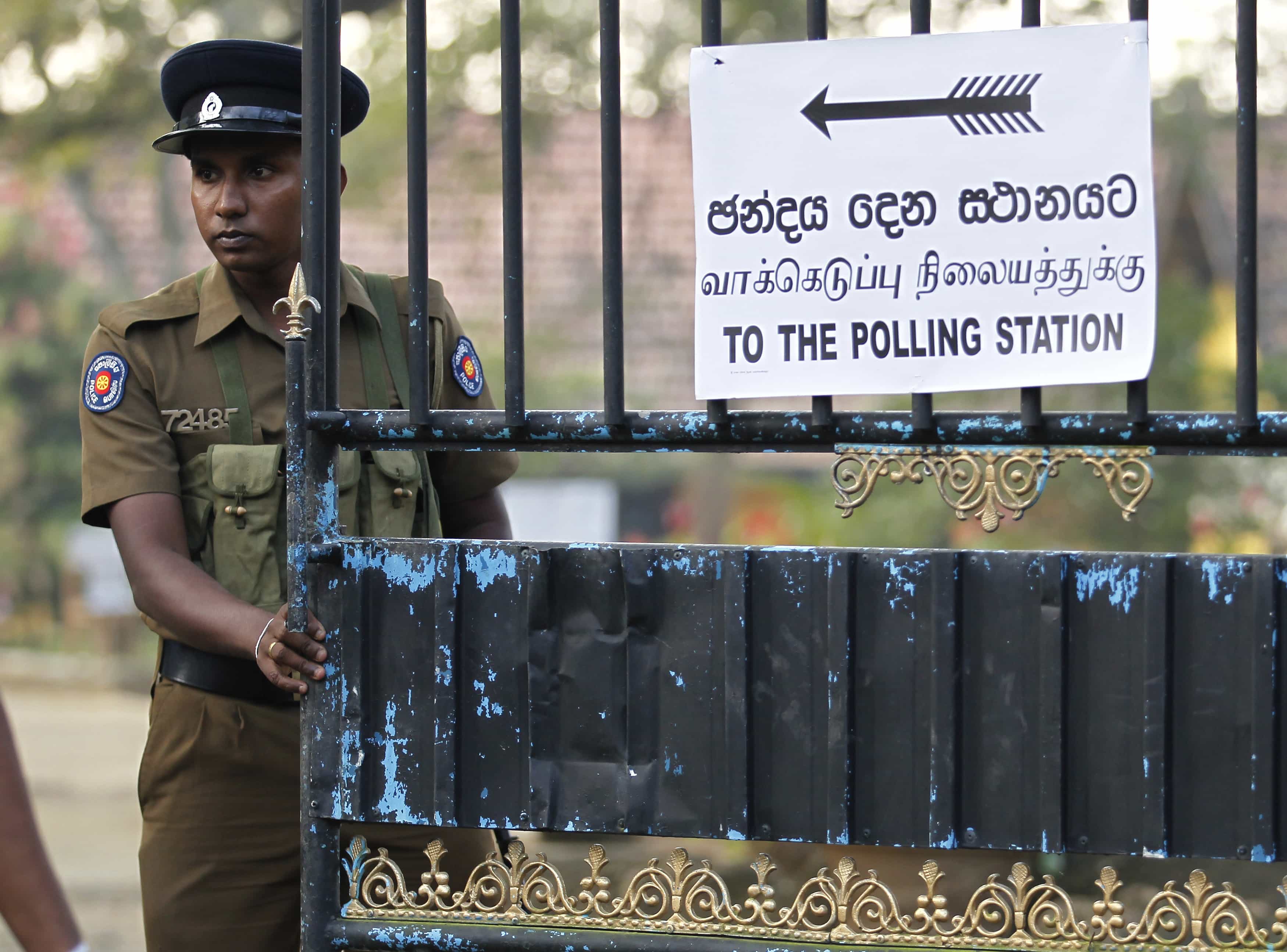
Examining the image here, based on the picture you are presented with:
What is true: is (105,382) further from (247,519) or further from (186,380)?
(247,519)

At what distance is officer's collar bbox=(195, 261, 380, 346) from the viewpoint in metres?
2.39

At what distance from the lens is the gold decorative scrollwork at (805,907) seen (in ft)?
A: 5.49

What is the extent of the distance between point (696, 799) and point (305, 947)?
565 millimetres

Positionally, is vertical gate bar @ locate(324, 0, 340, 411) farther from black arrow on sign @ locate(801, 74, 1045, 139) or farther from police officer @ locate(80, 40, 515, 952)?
black arrow on sign @ locate(801, 74, 1045, 139)

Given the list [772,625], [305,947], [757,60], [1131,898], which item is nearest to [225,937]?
[305,947]

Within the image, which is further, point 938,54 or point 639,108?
point 639,108

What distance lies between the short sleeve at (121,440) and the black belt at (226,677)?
27 centimetres

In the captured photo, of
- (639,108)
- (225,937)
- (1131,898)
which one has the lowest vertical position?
(1131,898)

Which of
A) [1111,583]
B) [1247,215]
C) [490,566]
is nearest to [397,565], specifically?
[490,566]

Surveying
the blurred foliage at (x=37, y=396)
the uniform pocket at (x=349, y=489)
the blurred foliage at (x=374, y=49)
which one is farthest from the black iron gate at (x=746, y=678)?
the blurred foliage at (x=37, y=396)

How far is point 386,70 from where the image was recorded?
20.5ft

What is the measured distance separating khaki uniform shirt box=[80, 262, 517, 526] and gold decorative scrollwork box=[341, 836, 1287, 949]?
29.6 inches

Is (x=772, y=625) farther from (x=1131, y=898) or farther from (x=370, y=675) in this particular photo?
(x=1131, y=898)

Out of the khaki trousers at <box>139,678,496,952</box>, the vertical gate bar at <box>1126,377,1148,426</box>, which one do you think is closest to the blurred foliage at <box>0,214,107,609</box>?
the khaki trousers at <box>139,678,496,952</box>
